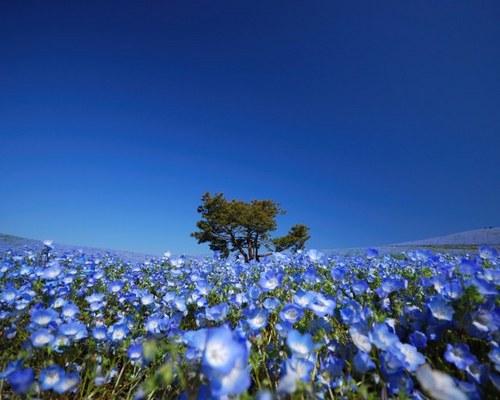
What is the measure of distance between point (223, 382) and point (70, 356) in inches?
66.7

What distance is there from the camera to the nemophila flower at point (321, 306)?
5.62 feet

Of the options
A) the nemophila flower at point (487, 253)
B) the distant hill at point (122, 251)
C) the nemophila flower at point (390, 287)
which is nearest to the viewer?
the nemophila flower at point (390, 287)

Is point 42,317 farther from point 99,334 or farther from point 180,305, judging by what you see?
point 180,305

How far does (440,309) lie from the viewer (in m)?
1.62

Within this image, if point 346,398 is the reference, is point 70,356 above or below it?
below

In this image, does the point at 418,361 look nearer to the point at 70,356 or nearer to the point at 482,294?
the point at 482,294

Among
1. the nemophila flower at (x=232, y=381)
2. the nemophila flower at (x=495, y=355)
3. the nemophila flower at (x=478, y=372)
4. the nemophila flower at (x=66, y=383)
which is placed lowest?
the nemophila flower at (x=66, y=383)

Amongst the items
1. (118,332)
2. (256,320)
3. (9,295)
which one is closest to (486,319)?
(256,320)

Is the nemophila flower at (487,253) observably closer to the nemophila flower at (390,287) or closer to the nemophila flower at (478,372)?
the nemophila flower at (390,287)

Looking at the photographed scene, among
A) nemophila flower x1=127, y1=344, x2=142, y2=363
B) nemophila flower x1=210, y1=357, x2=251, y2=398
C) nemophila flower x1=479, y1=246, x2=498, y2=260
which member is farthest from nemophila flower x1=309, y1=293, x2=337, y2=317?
nemophila flower x1=479, y1=246, x2=498, y2=260

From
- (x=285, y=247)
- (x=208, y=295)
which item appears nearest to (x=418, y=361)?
(x=208, y=295)

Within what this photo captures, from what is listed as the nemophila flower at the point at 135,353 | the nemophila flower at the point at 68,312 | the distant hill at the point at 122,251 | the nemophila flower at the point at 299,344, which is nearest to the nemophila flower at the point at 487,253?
the nemophila flower at the point at 299,344

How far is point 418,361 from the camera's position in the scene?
1.39 metres

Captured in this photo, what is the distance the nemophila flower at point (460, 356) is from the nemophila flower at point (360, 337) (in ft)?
1.25
